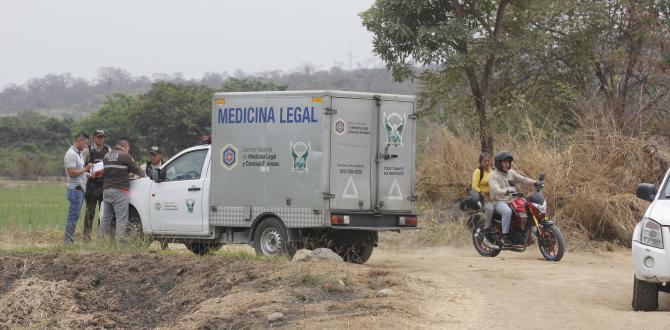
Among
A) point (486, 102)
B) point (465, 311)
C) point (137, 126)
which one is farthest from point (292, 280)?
point (137, 126)

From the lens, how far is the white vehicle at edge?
33.6ft

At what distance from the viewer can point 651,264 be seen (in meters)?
10.3

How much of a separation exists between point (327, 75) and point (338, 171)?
107806 mm

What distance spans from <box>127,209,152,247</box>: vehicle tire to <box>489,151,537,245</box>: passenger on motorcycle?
516cm

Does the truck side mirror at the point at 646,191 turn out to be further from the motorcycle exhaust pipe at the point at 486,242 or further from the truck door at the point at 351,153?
the motorcycle exhaust pipe at the point at 486,242

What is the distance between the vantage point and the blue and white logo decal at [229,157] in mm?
14891

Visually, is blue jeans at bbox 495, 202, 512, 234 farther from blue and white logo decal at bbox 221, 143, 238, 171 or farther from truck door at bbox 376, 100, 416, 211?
blue and white logo decal at bbox 221, 143, 238, 171

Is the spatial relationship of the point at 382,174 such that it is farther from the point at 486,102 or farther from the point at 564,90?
the point at 564,90

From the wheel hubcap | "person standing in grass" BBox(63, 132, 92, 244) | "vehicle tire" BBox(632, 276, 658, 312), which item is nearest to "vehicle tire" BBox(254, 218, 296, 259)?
the wheel hubcap

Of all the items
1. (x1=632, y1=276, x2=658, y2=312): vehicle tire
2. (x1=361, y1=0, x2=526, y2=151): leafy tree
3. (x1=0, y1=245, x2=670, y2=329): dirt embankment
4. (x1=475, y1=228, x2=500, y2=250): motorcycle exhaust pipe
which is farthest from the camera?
(x1=361, y1=0, x2=526, y2=151): leafy tree

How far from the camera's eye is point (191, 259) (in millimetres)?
13453

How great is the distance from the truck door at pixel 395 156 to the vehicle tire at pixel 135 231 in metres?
3.62

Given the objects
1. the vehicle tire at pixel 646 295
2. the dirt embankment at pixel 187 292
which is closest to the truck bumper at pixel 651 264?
the vehicle tire at pixel 646 295

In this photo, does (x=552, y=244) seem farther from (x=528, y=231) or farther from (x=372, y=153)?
(x=372, y=153)
